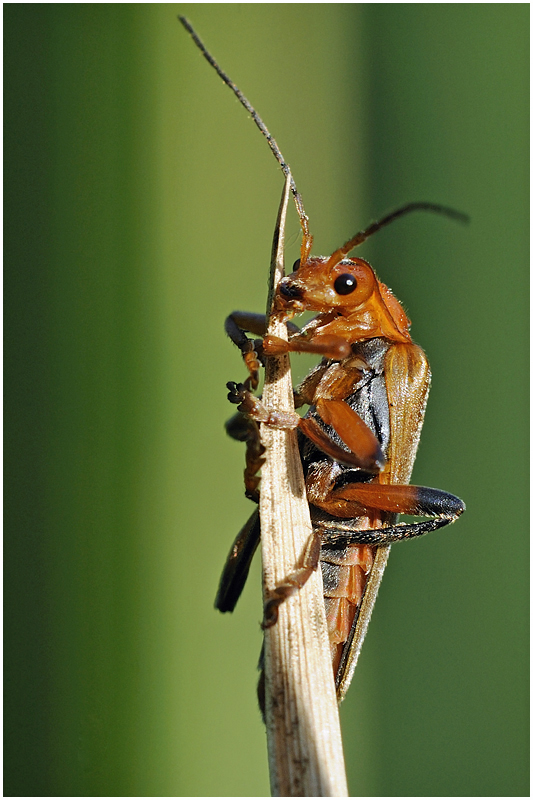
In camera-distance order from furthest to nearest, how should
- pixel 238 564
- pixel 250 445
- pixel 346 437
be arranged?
pixel 238 564 < pixel 346 437 < pixel 250 445

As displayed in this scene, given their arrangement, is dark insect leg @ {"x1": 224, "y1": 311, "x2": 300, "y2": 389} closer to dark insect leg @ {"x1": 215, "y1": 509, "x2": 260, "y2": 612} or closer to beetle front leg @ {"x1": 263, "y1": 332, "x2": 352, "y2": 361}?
beetle front leg @ {"x1": 263, "y1": 332, "x2": 352, "y2": 361}

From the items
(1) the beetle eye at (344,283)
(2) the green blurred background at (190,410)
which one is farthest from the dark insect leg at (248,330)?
(2) the green blurred background at (190,410)

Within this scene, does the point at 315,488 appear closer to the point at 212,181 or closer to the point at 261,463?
the point at 261,463

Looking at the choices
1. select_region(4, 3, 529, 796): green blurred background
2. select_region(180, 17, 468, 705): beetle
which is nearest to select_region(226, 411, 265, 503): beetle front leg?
select_region(180, 17, 468, 705): beetle

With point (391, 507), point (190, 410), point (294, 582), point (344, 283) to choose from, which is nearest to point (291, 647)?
point (294, 582)

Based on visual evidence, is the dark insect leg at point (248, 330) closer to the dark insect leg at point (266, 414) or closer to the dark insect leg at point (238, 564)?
the dark insect leg at point (266, 414)

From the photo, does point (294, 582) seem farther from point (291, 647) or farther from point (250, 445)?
point (250, 445)

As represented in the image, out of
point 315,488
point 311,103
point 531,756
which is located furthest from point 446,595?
point 311,103
